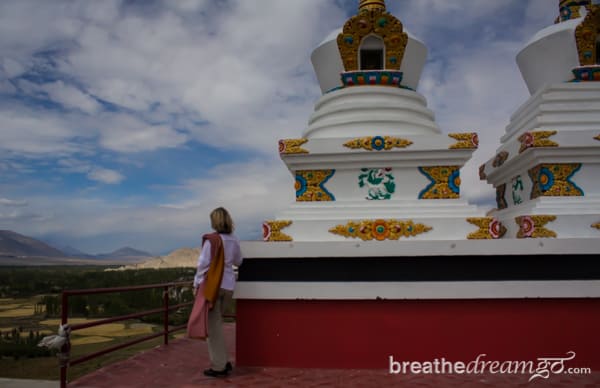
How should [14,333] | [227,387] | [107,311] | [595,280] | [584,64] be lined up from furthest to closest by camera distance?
[107,311], [14,333], [584,64], [595,280], [227,387]

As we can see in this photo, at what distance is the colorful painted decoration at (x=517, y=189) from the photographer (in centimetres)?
661

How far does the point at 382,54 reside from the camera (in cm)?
641

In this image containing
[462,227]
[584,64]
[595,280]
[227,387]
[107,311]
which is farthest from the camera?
[107,311]

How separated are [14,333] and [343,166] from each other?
10.7 m

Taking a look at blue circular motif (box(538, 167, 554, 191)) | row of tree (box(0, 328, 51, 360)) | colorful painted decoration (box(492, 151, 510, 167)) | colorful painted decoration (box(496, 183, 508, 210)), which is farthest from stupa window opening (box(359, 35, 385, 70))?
row of tree (box(0, 328, 51, 360))

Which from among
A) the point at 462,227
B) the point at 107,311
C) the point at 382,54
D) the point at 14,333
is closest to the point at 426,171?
the point at 462,227

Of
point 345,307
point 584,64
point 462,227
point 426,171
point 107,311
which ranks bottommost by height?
point 107,311

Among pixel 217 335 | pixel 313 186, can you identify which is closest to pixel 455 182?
pixel 313 186

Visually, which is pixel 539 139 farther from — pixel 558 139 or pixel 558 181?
pixel 558 181

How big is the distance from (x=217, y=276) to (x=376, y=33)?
3932 mm

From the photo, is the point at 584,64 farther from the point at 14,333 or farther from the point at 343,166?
the point at 14,333

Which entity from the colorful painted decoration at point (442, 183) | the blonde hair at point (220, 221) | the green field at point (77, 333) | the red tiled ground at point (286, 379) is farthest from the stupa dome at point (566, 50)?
the green field at point (77, 333)

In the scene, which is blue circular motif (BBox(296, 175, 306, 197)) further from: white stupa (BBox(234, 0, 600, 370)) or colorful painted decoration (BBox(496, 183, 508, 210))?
colorful painted decoration (BBox(496, 183, 508, 210))

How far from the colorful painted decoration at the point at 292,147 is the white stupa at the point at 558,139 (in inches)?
113
